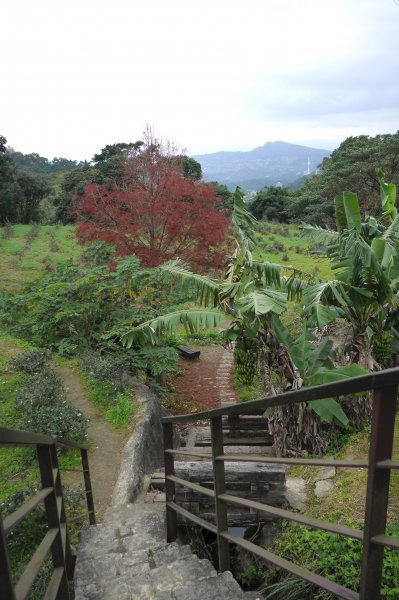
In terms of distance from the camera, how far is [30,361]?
28.8 ft

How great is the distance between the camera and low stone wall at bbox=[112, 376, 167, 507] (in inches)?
219

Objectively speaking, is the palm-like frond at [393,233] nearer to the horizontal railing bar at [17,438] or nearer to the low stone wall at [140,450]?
the low stone wall at [140,450]

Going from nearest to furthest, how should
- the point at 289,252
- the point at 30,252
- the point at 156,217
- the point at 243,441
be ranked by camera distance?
the point at 243,441, the point at 156,217, the point at 30,252, the point at 289,252

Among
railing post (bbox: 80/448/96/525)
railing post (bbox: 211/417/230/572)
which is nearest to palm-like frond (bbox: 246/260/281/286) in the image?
railing post (bbox: 80/448/96/525)

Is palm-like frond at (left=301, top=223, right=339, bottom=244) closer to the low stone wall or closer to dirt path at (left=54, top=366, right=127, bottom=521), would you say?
the low stone wall

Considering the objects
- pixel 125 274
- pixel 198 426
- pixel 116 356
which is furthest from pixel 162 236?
pixel 198 426

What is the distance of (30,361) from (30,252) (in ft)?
51.4

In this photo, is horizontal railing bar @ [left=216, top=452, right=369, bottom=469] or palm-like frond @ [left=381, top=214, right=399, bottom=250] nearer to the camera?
horizontal railing bar @ [left=216, top=452, right=369, bottom=469]

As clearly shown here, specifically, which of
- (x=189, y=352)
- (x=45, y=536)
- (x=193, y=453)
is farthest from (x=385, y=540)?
(x=189, y=352)

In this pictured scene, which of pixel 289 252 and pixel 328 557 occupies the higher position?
pixel 328 557

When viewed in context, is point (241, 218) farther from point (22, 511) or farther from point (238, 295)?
point (22, 511)

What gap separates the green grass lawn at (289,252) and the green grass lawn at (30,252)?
404 inches

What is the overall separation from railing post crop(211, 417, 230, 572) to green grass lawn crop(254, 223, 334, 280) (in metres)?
18.5

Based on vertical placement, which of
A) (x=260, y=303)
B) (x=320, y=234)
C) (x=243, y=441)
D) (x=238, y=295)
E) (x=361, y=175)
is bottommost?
(x=243, y=441)
